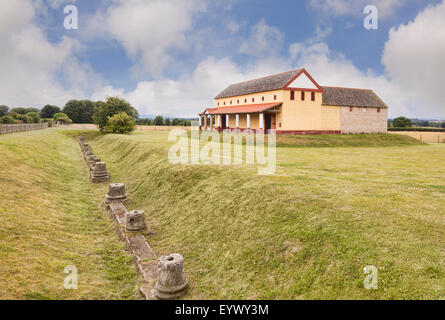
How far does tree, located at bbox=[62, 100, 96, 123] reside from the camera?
332 ft

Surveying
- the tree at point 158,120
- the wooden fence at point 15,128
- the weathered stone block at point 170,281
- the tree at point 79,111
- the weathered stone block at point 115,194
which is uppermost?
the tree at point 79,111

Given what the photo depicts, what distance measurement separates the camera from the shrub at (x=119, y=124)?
4209 centimetres

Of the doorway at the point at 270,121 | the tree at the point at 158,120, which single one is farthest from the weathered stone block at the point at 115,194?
the tree at the point at 158,120

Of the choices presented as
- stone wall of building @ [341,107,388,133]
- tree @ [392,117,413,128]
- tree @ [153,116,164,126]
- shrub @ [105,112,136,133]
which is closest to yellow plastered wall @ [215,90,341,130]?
stone wall of building @ [341,107,388,133]

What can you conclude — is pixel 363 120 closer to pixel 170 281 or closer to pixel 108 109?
pixel 108 109

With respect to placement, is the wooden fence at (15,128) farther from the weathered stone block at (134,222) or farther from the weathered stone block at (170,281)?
the weathered stone block at (170,281)

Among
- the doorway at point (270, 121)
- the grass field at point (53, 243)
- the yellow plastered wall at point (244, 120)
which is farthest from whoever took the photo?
the yellow plastered wall at point (244, 120)

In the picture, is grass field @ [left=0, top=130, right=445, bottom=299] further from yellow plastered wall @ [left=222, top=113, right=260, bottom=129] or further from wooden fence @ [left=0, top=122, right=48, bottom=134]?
wooden fence @ [left=0, top=122, right=48, bottom=134]

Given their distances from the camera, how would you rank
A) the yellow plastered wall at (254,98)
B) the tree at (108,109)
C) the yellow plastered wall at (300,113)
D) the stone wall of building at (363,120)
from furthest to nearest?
the tree at (108,109), the stone wall of building at (363,120), the yellow plastered wall at (254,98), the yellow plastered wall at (300,113)

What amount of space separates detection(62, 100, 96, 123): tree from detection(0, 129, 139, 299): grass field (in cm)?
9738

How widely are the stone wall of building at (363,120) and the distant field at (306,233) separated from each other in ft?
88.9

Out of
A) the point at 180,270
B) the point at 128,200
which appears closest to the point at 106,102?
the point at 128,200
